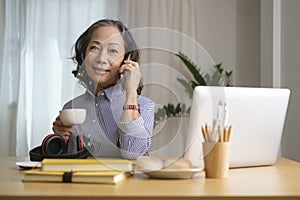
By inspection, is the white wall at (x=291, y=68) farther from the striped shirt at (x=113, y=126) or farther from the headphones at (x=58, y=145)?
the headphones at (x=58, y=145)

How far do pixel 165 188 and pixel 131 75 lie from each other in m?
0.57

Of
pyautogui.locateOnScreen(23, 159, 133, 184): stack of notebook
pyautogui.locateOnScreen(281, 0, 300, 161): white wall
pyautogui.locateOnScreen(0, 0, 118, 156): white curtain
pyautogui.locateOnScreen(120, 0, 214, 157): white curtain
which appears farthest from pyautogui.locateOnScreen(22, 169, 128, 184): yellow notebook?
pyautogui.locateOnScreen(0, 0, 118, 156): white curtain

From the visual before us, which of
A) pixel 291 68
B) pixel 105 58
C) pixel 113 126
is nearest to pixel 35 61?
pixel 291 68

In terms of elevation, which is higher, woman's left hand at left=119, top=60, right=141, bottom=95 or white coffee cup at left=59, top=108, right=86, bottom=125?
woman's left hand at left=119, top=60, right=141, bottom=95

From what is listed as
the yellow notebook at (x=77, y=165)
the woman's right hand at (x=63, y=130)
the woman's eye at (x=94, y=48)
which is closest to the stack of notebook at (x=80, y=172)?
the yellow notebook at (x=77, y=165)

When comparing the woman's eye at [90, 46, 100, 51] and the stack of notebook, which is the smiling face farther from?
the stack of notebook

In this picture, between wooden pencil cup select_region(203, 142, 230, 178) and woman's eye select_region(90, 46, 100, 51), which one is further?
woman's eye select_region(90, 46, 100, 51)

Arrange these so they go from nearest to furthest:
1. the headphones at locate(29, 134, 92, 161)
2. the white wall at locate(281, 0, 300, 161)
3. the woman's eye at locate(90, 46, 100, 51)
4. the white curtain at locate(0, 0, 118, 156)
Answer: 1. the headphones at locate(29, 134, 92, 161)
2. the woman's eye at locate(90, 46, 100, 51)
3. the white wall at locate(281, 0, 300, 161)
4. the white curtain at locate(0, 0, 118, 156)

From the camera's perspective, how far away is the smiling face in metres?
1.61

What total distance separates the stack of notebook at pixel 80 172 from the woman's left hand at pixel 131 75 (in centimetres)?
39

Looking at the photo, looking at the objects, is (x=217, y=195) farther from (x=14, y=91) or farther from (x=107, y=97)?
(x=14, y=91)

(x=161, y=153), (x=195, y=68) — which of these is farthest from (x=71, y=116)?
(x=195, y=68)

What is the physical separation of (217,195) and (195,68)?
9.24 ft

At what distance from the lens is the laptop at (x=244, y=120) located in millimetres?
1444
